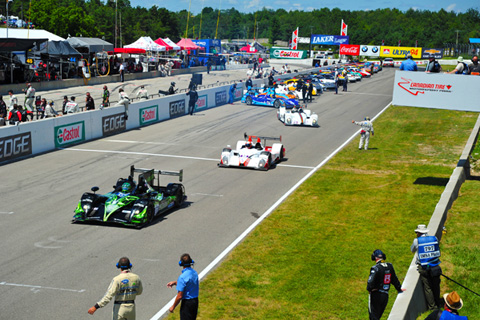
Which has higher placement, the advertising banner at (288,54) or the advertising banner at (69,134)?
the advertising banner at (288,54)

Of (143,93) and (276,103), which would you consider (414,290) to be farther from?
(276,103)

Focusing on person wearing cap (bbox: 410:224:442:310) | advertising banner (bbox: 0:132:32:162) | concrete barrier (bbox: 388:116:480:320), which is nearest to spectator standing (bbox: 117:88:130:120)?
advertising banner (bbox: 0:132:32:162)

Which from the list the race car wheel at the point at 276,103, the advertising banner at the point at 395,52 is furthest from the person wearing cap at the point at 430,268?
the advertising banner at the point at 395,52

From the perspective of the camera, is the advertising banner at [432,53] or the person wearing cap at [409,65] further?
the advertising banner at [432,53]

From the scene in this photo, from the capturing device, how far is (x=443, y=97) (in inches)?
782

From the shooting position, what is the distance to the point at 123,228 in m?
15.7

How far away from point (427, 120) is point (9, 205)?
3049cm

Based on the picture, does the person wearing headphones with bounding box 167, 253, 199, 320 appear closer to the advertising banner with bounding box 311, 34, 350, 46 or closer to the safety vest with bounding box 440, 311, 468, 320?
the safety vest with bounding box 440, 311, 468, 320

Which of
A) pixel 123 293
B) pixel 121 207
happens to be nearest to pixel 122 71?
pixel 121 207

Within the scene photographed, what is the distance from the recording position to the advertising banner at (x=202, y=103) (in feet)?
135

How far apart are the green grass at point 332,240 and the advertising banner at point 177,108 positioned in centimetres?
1334

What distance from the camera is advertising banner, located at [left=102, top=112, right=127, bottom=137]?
99.1ft

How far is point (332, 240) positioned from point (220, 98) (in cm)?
3105

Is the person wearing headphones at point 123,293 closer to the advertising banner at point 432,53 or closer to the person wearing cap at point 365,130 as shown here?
the person wearing cap at point 365,130
